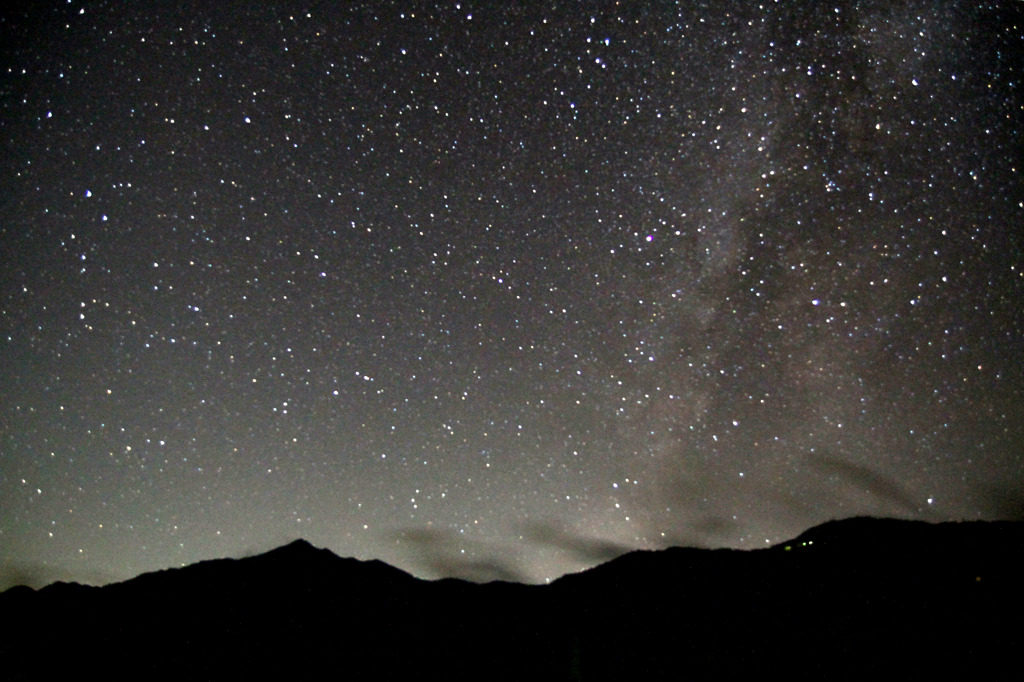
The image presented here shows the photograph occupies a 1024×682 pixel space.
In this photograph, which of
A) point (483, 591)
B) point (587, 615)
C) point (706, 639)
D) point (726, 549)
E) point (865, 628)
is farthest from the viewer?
point (483, 591)

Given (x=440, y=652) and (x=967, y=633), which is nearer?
(x=967, y=633)

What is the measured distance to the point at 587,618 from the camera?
80.4 feet

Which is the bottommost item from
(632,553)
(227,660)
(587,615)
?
(227,660)

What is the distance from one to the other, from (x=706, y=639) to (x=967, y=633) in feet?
25.4

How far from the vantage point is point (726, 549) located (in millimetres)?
26562

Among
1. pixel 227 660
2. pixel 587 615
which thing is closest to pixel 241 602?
pixel 227 660

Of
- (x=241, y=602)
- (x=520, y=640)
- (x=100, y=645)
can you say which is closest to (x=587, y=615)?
(x=520, y=640)

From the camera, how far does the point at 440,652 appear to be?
24.2 metres

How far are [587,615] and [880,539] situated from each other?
13145 mm

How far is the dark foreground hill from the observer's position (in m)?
17.0

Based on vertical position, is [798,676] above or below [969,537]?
below

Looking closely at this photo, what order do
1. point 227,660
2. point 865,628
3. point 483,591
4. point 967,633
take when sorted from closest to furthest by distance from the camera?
point 967,633 → point 865,628 → point 227,660 → point 483,591

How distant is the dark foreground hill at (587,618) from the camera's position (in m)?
17.0

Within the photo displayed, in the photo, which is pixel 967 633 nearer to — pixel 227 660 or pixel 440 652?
pixel 440 652
